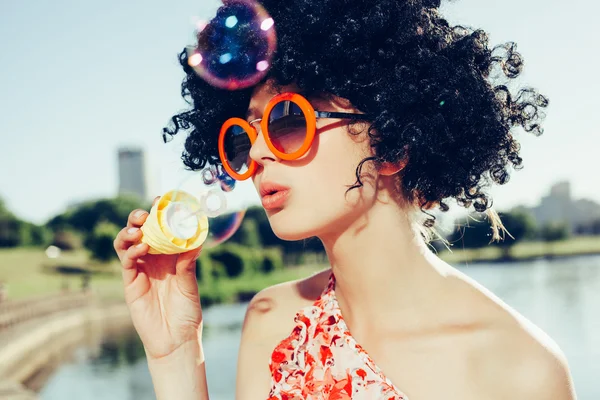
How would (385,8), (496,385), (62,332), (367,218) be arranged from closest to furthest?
(496,385), (385,8), (367,218), (62,332)

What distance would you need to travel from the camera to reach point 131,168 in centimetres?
8562

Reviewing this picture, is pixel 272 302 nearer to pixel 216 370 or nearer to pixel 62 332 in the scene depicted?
pixel 216 370

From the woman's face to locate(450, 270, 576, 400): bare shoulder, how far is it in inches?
18.7

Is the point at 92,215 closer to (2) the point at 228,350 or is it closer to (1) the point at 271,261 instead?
(1) the point at 271,261

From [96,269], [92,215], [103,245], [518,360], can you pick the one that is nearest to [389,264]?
[518,360]

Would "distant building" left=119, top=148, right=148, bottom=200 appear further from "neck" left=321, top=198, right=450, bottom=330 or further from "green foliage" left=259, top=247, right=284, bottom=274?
"neck" left=321, top=198, right=450, bottom=330

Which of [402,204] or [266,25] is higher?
[266,25]

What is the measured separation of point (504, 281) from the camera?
40.6 metres

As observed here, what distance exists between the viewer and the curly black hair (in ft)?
5.51

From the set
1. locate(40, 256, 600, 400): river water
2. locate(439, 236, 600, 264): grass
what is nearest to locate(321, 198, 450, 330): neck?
locate(40, 256, 600, 400): river water

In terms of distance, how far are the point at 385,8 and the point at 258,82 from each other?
0.43 m

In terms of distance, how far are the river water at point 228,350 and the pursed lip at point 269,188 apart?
11890 mm

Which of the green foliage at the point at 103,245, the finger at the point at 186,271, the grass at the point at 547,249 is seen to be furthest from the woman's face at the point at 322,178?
the green foliage at the point at 103,245

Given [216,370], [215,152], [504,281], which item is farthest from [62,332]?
[504,281]
